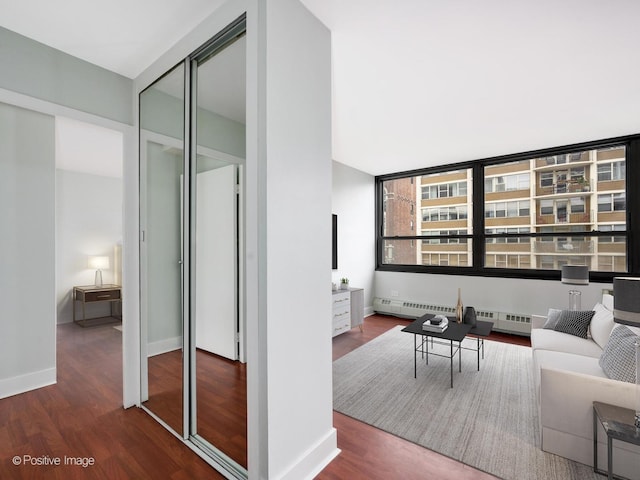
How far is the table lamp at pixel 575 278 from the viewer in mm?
3658

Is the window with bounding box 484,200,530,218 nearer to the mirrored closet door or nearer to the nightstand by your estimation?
the mirrored closet door

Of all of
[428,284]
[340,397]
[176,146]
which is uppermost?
[176,146]

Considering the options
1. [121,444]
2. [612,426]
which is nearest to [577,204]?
[612,426]

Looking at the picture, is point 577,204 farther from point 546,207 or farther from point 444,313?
point 444,313

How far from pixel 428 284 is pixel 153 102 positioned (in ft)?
15.7

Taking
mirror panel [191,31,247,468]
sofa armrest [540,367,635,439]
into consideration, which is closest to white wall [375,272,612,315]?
sofa armrest [540,367,635,439]

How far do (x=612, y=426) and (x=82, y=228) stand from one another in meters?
6.84

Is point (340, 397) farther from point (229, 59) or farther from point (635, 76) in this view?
point (635, 76)

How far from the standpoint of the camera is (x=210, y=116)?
6.66 feet

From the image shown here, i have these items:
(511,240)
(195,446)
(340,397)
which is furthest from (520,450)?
(511,240)

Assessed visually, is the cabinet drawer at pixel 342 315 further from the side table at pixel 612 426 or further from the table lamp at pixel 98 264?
the table lamp at pixel 98 264

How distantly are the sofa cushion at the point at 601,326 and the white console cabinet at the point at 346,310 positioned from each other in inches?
106

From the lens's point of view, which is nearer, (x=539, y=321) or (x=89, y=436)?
(x=89, y=436)

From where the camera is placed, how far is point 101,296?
4.97 meters
